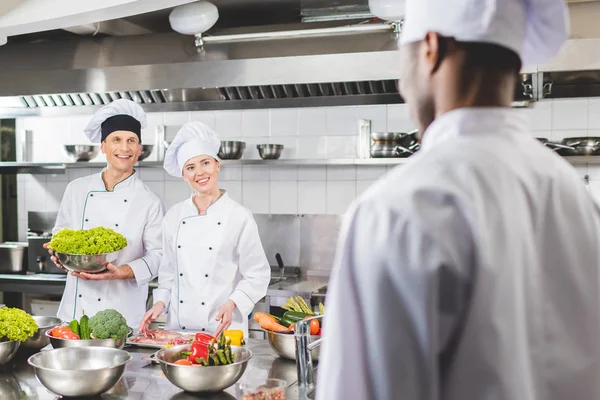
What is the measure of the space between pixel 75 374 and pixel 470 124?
1.57 meters

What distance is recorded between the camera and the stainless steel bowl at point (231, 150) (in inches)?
200

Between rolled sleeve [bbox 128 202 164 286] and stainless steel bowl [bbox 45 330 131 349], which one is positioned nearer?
stainless steel bowl [bbox 45 330 131 349]

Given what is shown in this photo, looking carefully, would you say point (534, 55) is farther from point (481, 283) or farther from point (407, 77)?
point (481, 283)

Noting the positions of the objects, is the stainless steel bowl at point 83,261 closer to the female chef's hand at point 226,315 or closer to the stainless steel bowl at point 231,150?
the female chef's hand at point 226,315

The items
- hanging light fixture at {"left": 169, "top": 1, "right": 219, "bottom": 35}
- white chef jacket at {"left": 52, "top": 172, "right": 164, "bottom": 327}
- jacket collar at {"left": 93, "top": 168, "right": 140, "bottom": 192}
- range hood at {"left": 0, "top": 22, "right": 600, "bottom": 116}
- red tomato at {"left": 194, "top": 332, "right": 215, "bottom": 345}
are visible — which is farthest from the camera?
hanging light fixture at {"left": 169, "top": 1, "right": 219, "bottom": 35}

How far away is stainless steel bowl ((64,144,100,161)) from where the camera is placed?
5598mm

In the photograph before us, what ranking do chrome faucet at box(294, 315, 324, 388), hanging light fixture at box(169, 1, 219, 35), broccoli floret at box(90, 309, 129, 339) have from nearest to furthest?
A: chrome faucet at box(294, 315, 324, 388) → broccoli floret at box(90, 309, 129, 339) → hanging light fixture at box(169, 1, 219, 35)

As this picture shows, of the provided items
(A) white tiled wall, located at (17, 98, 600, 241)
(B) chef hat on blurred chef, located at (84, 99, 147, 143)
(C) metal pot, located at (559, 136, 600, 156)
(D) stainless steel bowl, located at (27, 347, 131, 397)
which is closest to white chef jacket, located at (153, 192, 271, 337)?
(B) chef hat on blurred chef, located at (84, 99, 147, 143)

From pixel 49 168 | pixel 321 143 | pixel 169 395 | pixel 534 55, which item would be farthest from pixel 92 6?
pixel 49 168

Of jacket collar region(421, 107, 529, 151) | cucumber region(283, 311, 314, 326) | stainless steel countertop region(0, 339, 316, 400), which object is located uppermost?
jacket collar region(421, 107, 529, 151)

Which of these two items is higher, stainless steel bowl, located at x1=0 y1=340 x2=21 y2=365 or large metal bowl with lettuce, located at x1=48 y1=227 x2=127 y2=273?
large metal bowl with lettuce, located at x1=48 y1=227 x2=127 y2=273

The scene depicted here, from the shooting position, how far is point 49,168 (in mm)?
5945

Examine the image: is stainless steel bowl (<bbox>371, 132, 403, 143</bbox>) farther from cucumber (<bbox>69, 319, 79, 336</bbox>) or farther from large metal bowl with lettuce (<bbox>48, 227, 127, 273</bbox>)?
cucumber (<bbox>69, 319, 79, 336</bbox>)

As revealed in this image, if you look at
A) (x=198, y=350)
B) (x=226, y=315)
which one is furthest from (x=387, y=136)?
(x=198, y=350)
